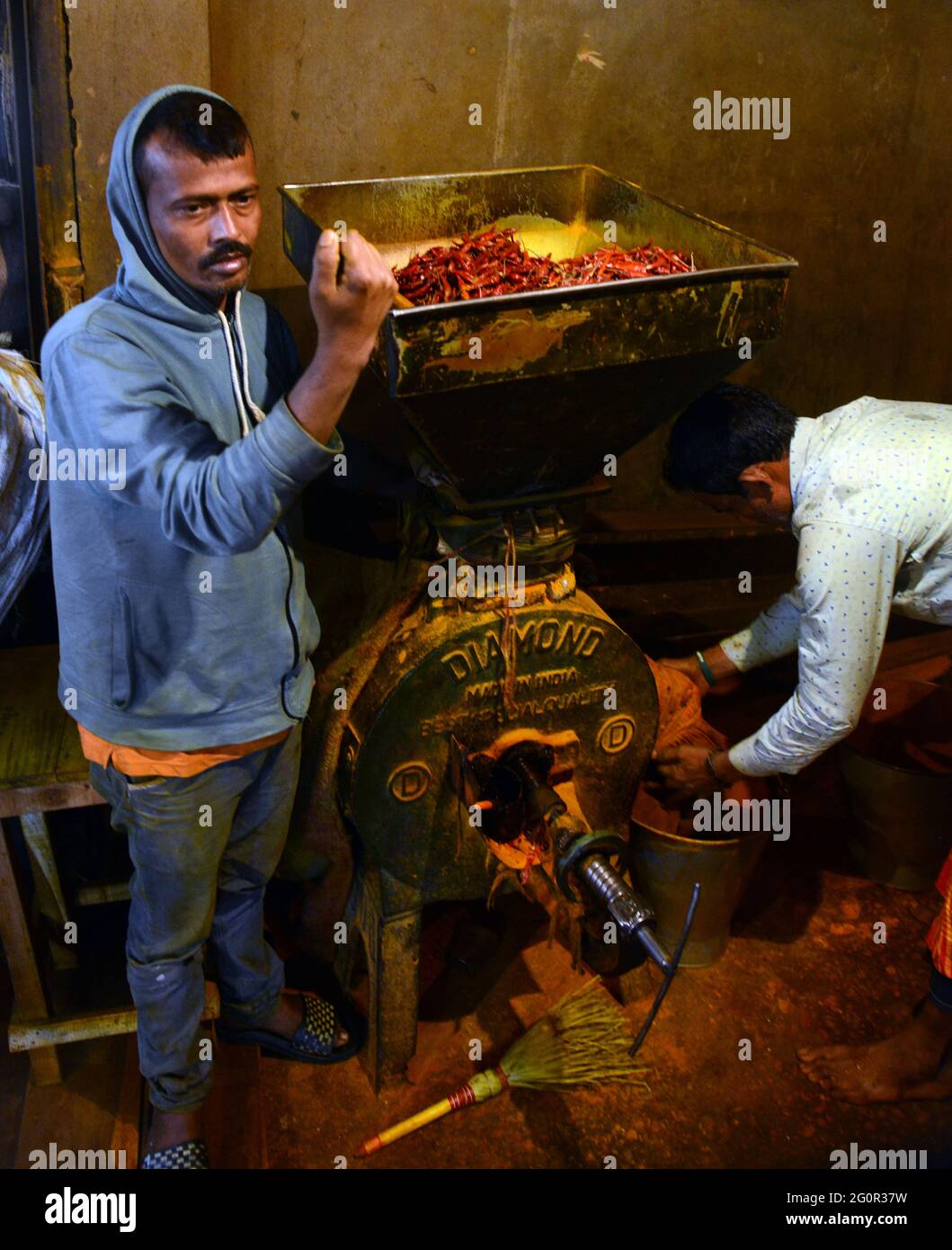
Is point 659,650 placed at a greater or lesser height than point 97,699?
lesser

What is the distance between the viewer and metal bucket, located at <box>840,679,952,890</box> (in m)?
3.92

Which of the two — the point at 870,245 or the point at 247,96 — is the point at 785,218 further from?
the point at 247,96

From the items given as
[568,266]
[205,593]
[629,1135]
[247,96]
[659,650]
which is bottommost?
[629,1135]

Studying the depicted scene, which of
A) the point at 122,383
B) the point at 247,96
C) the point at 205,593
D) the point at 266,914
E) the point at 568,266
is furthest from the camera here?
the point at 266,914

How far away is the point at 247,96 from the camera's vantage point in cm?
324

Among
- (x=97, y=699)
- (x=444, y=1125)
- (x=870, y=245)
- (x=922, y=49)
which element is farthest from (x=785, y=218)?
(x=444, y=1125)

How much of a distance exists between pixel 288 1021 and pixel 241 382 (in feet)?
6.69

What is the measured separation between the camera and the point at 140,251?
220 centimetres

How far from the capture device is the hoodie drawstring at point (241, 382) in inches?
93.3

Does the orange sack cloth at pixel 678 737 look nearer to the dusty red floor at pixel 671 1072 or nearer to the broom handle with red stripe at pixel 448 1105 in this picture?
the dusty red floor at pixel 671 1072

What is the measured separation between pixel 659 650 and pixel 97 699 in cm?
245

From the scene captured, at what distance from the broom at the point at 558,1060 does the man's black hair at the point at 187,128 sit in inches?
104

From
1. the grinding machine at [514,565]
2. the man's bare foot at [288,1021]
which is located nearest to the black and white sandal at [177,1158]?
the man's bare foot at [288,1021]

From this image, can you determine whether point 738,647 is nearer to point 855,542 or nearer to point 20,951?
point 855,542
